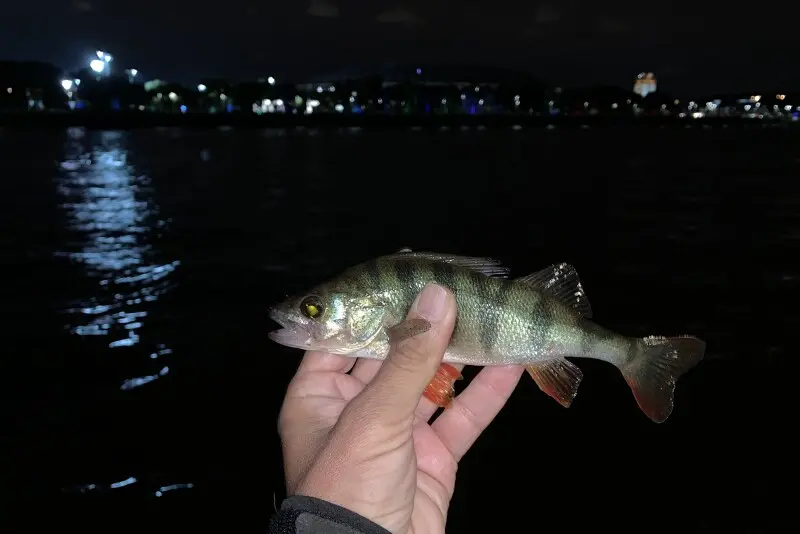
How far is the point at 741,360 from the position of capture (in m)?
12.7

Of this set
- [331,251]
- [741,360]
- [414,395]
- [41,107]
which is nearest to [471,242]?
[331,251]

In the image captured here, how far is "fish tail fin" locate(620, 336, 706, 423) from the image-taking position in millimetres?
5172

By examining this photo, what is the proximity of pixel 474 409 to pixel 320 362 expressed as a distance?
5.12 feet

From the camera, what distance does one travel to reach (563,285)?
523cm

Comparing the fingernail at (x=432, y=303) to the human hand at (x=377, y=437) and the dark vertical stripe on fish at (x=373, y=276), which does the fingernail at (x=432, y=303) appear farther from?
the dark vertical stripe on fish at (x=373, y=276)

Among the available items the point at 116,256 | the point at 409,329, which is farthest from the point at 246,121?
the point at 409,329

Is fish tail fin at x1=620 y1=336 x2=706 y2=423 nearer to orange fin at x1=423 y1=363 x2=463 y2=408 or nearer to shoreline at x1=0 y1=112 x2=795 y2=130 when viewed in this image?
orange fin at x1=423 y1=363 x2=463 y2=408

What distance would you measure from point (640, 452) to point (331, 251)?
15.6m

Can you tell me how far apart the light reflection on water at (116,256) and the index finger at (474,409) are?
755 centimetres

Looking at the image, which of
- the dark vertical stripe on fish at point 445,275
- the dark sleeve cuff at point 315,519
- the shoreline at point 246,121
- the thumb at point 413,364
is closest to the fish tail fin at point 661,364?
the dark vertical stripe on fish at point 445,275

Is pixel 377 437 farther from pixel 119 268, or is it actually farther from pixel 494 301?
pixel 119 268

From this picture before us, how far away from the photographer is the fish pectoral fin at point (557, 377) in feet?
17.4

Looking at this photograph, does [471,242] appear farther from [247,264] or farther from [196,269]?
[196,269]

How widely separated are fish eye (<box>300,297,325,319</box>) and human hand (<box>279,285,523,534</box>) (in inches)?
21.8
